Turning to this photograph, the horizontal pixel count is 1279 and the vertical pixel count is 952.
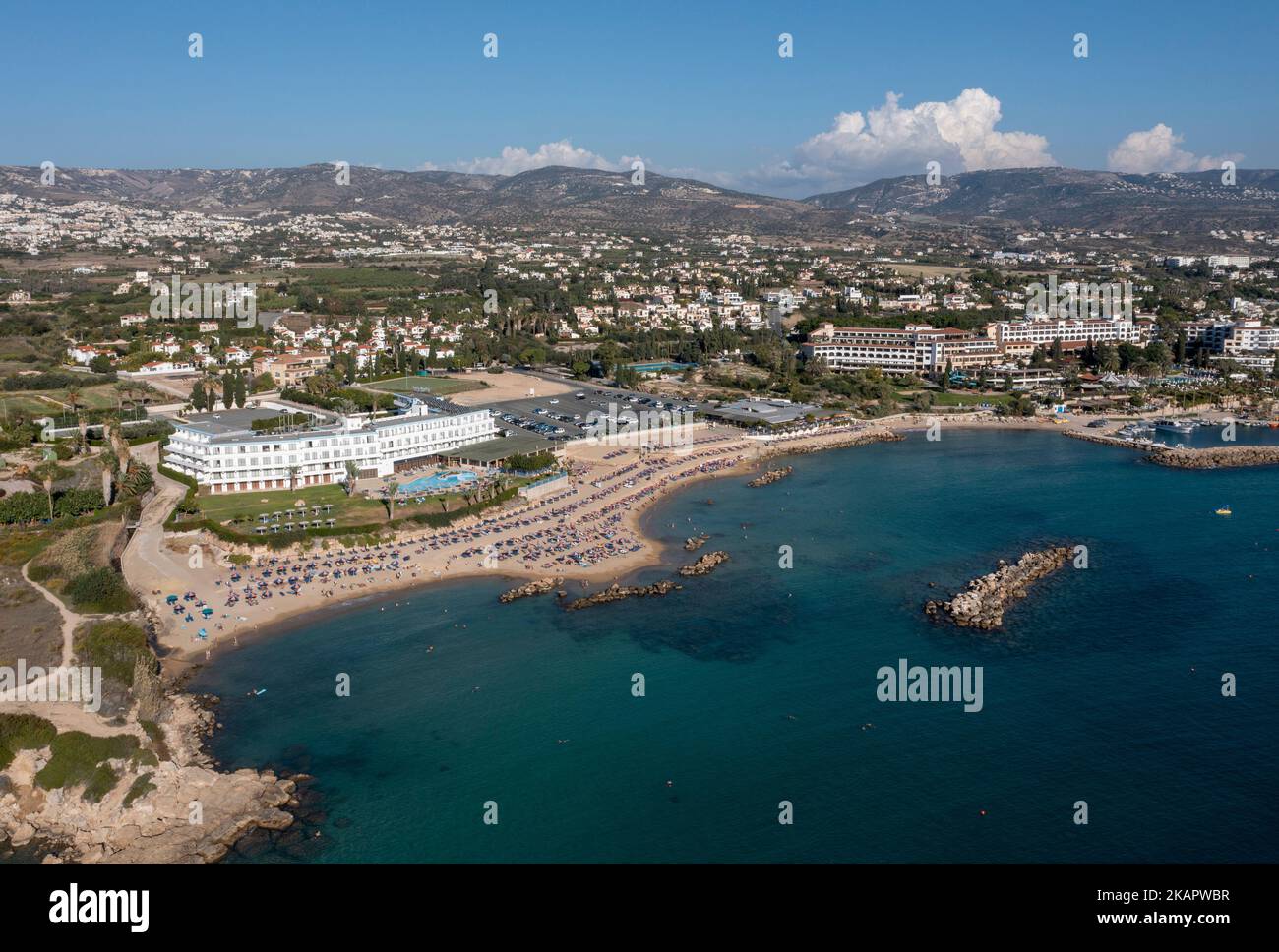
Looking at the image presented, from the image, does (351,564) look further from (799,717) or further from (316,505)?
(799,717)

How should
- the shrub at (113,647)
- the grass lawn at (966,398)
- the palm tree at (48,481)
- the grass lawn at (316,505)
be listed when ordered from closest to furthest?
the shrub at (113,647), the palm tree at (48,481), the grass lawn at (316,505), the grass lawn at (966,398)

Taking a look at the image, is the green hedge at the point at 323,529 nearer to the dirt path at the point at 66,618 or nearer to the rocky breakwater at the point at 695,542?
the dirt path at the point at 66,618

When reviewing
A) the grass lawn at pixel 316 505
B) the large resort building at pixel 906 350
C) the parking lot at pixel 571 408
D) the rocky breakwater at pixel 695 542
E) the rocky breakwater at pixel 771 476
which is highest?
the large resort building at pixel 906 350

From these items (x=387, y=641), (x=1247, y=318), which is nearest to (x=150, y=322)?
(x=387, y=641)

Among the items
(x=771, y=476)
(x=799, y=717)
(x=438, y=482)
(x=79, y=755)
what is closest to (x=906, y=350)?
(x=771, y=476)

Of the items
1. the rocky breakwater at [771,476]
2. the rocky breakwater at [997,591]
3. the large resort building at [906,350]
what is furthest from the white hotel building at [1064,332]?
the rocky breakwater at [997,591]

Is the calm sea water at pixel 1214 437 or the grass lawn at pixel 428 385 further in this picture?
the grass lawn at pixel 428 385

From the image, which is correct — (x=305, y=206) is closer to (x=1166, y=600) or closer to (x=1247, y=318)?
(x=1247, y=318)
